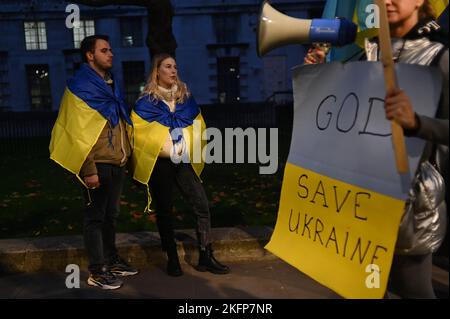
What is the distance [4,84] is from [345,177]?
29621 mm

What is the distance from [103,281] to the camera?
147 inches

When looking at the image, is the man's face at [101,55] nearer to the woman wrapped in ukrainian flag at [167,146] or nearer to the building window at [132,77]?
the woman wrapped in ukrainian flag at [167,146]

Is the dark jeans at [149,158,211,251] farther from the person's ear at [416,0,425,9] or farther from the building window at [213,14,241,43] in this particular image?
the building window at [213,14,241,43]

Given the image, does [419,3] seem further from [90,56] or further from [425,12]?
[90,56]

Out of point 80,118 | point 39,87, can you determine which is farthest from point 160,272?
point 39,87

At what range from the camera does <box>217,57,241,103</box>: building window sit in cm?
2792

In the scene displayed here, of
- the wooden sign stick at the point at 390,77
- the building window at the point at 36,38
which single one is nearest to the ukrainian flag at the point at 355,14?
the wooden sign stick at the point at 390,77

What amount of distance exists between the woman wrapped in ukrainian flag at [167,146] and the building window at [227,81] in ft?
79.3

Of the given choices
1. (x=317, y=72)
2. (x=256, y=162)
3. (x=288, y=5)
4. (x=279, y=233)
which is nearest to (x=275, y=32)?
(x=317, y=72)

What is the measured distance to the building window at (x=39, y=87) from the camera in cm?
2788

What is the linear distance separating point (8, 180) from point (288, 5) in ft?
72.0

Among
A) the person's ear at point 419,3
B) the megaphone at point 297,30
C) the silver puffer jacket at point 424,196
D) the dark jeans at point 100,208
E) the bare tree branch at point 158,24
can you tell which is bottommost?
the dark jeans at point 100,208

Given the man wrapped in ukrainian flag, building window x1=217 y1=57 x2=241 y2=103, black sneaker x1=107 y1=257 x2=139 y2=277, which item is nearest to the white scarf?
the man wrapped in ukrainian flag
